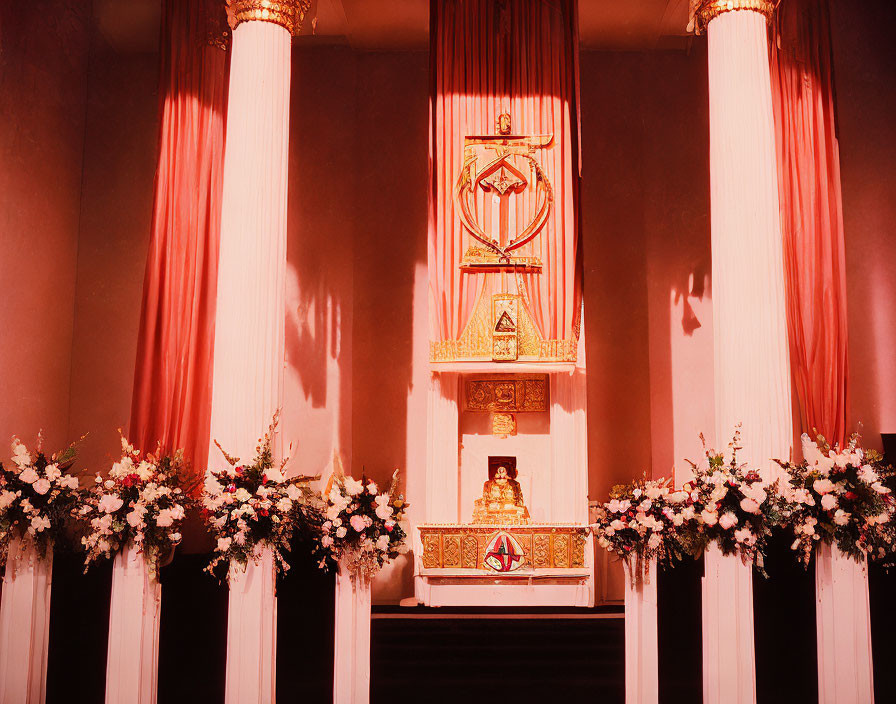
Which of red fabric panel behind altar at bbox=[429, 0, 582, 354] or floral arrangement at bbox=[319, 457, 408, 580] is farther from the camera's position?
red fabric panel behind altar at bbox=[429, 0, 582, 354]

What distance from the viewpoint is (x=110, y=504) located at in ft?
20.1

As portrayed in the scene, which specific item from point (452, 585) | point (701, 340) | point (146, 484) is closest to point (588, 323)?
point (701, 340)

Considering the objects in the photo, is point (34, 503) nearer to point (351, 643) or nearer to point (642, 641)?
point (351, 643)

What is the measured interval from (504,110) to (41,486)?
590 centimetres

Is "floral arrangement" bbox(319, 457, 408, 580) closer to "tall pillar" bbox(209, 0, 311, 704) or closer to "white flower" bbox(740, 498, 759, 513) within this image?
"tall pillar" bbox(209, 0, 311, 704)

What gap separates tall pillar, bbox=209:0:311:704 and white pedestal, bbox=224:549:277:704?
1241 millimetres

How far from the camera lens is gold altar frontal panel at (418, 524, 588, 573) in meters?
8.75

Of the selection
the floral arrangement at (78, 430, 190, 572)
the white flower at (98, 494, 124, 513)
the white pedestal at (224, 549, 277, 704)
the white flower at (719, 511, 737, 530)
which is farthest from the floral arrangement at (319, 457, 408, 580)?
the white flower at (719, 511, 737, 530)

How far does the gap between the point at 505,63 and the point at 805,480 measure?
551 centimetres

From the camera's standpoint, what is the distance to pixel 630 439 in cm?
1098

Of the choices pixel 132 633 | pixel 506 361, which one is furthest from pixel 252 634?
pixel 506 361

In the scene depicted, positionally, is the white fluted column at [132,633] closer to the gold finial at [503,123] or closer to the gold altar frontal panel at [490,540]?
the gold altar frontal panel at [490,540]

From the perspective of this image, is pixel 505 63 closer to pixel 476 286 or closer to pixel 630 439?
pixel 476 286

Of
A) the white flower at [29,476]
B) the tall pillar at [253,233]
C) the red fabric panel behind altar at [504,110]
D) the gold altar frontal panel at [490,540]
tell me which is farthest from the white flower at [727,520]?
the white flower at [29,476]
